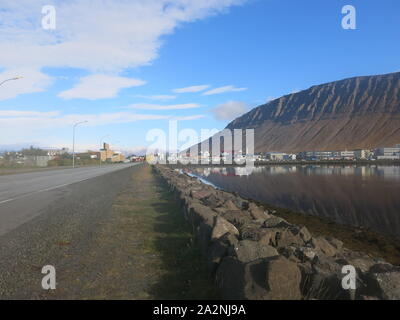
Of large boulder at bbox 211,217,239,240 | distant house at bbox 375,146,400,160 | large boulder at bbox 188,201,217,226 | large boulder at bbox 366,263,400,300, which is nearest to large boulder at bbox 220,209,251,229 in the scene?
large boulder at bbox 188,201,217,226

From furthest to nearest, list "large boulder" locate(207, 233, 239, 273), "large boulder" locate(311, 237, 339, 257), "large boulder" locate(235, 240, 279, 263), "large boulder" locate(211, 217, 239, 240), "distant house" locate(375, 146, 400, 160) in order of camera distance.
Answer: "distant house" locate(375, 146, 400, 160) → "large boulder" locate(311, 237, 339, 257) → "large boulder" locate(211, 217, 239, 240) → "large boulder" locate(207, 233, 239, 273) → "large boulder" locate(235, 240, 279, 263)

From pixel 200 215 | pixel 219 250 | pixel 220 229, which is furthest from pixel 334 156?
pixel 219 250

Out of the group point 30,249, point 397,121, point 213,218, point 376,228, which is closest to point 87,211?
point 30,249

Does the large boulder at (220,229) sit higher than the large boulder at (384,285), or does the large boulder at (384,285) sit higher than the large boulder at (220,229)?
the large boulder at (220,229)

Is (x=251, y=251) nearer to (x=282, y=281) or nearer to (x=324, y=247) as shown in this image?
(x=282, y=281)

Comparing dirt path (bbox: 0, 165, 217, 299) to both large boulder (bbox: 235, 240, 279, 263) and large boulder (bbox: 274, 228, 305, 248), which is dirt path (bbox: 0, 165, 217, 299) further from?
large boulder (bbox: 274, 228, 305, 248)

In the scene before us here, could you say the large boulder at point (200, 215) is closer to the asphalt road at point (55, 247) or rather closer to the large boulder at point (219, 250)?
the large boulder at point (219, 250)

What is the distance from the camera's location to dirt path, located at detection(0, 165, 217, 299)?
17.9ft

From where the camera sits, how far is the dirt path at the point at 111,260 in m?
5.45

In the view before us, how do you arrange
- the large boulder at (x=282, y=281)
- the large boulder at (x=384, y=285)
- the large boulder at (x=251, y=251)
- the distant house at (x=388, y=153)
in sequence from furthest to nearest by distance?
the distant house at (x=388, y=153), the large boulder at (x=251, y=251), the large boulder at (x=384, y=285), the large boulder at (x=282, y=281)

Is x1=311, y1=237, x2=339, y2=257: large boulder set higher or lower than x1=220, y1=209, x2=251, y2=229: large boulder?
lower

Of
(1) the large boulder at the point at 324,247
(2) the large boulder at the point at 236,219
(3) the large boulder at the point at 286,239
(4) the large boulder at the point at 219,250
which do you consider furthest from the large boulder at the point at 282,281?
(1) the large boulder at the point at 324,247

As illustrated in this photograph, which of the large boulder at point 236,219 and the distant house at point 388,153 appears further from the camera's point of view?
the distant house at point 388,153

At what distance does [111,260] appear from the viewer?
704 centimetres
